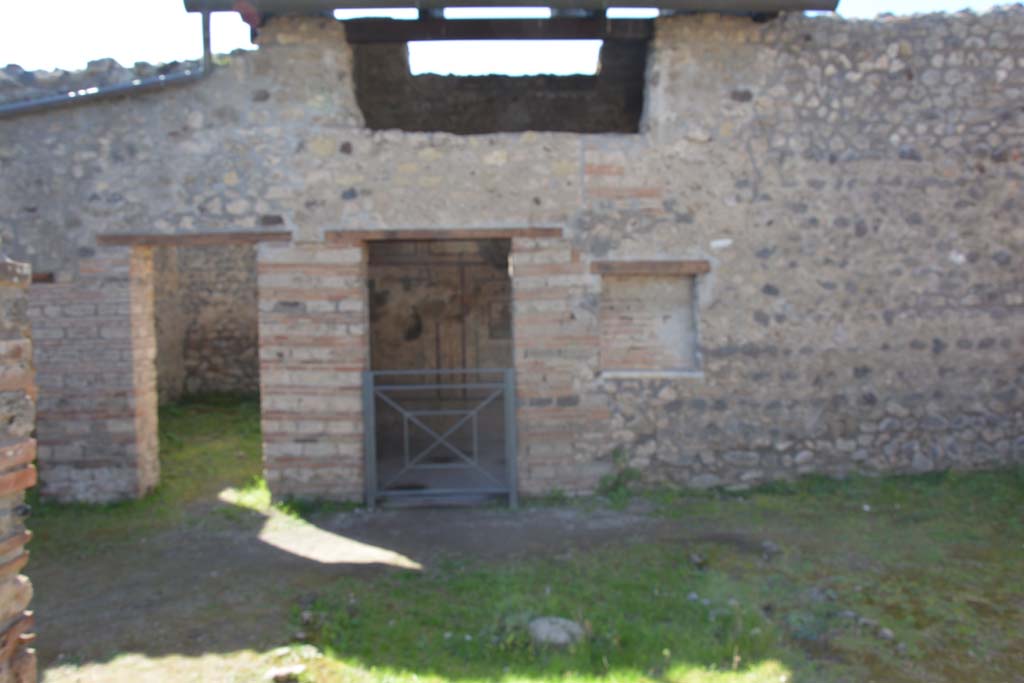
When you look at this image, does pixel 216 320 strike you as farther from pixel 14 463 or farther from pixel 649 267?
pixel 14 463

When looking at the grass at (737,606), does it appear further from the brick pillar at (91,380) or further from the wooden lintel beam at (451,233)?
the brick pillar at (91,380)

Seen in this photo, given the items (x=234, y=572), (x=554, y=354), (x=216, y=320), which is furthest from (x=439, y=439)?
(x=216, y=320)

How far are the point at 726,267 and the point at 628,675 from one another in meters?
4.12

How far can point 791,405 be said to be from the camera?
728 cm

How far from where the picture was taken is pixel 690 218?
7191mm

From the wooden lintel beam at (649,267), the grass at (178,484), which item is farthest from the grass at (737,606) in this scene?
the grass at (178,484)

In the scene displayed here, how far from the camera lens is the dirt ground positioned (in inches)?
170

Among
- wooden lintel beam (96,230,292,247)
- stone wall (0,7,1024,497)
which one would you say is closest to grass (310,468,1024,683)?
stone wall (0,7,1024,497)

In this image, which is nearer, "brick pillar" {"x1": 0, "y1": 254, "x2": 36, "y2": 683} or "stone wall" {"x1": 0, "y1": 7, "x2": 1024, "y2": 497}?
"brick pillar" {"x1": 0, "y1": 254, "x2": 36, "y2": 683}

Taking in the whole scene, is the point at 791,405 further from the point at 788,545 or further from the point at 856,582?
the point at 856,582

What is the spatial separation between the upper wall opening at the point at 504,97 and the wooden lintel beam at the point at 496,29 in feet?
6.16

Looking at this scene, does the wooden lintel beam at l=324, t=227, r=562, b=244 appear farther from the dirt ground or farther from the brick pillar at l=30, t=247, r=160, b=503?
the dirt ground

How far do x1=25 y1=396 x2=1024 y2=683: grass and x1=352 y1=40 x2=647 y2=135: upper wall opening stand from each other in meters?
4.37

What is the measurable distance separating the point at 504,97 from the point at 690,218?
342cm
